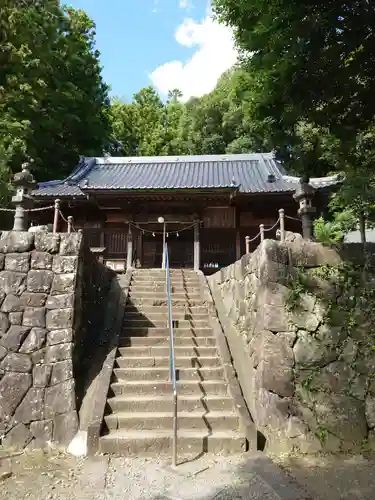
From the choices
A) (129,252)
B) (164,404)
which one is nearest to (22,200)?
(164,404)

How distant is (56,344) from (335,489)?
3.99m

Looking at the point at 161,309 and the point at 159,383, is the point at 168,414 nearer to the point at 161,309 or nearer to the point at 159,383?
the point at 159,383

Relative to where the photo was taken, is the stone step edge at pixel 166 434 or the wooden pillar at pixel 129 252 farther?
the wooden pillar at pixel 129 252

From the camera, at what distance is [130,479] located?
13.8ft

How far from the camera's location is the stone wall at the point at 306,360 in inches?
200

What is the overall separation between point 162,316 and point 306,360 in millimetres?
3397

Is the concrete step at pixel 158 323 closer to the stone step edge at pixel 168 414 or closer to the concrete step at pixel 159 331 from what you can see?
the concrete step at pixel 159 331

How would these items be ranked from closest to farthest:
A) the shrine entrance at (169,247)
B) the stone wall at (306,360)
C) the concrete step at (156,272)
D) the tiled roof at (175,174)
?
the stone wall at (306,360)
the concrete step at (156,272)
the shrine entrance at (169,247)
the tiled roof at (175,174)

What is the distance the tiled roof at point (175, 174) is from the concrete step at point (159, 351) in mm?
6361

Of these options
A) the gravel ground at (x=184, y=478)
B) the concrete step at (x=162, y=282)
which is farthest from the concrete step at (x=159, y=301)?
the gravel ground at (x=184, y=478)

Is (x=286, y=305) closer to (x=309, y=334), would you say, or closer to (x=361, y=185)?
(x=309, y=334)

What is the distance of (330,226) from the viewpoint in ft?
47.4

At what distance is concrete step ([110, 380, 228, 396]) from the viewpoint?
5.77 m

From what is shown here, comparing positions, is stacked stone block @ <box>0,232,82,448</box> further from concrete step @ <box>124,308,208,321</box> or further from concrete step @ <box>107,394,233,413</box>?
concrete step @ <box>124,308,208,321</box>
